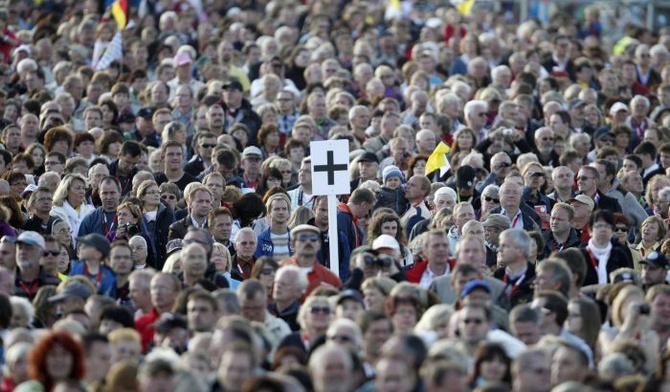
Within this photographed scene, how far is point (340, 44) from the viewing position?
94.0ft

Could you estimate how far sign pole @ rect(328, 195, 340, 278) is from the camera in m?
17.2

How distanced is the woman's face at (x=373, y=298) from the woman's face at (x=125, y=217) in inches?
162

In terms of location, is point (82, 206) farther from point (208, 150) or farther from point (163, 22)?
point (163, 22)

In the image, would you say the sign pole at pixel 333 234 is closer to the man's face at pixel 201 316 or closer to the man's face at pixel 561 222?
the man's face at pixel 561 222

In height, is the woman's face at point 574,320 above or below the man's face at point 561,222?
below

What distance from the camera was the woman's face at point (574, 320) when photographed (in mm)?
13953

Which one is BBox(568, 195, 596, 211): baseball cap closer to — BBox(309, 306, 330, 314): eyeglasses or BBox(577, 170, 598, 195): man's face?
BBox(577, 170, 598, 195): man's face

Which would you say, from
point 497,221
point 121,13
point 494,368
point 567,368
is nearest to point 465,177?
point 497,221

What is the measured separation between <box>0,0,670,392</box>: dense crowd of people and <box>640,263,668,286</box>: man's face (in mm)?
21

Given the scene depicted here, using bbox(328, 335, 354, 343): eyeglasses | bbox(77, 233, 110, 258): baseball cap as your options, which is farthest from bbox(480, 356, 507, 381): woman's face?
bbox(77, 233, 110, 258): baseball cap

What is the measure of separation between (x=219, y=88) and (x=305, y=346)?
1108cm

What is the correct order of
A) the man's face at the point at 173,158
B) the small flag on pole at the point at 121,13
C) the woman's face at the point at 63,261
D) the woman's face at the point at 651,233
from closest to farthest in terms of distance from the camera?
1. the woman's face at the point at 63,261
2. the woman's face at the point at 651,233
3. the man's face at the point at 173,158
4. the small flag on pole at the point at 121,13

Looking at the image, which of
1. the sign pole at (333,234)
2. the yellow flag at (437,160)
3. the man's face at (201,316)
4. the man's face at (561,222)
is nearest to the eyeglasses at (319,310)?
the man's face at (201,316)

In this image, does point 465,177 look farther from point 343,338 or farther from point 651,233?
point 343,338
